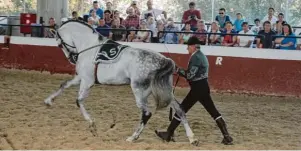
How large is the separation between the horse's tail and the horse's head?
1.40 metres

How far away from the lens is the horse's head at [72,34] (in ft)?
29.2

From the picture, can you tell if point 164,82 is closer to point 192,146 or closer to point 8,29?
point 192,146

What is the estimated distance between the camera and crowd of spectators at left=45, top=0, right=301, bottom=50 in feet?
43.7

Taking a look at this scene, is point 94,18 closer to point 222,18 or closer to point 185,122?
point 222,18

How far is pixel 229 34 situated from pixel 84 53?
5.40m

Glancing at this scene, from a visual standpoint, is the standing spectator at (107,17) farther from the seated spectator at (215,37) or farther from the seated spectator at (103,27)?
the seated spectator at (215,37)

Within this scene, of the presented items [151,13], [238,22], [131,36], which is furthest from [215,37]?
[151,13]

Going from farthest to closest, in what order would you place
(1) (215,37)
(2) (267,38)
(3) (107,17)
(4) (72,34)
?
(3) (107,17) < (1) (215,37) < (2) (267,38) < (4) (72,34)

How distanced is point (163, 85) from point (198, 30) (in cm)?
615

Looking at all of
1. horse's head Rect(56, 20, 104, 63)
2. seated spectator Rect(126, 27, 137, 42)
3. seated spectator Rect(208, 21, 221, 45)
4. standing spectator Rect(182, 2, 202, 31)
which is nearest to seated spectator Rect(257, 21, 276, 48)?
seated spectator Rect(208, 21, 221, 45)

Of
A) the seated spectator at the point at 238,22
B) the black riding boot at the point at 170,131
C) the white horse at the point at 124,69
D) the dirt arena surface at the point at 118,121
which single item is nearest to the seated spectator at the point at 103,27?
the dirt arena surface at the point at 118,121

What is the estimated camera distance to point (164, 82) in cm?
809

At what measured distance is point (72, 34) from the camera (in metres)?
9.02

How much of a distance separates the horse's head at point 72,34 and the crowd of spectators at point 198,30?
4596 mm
